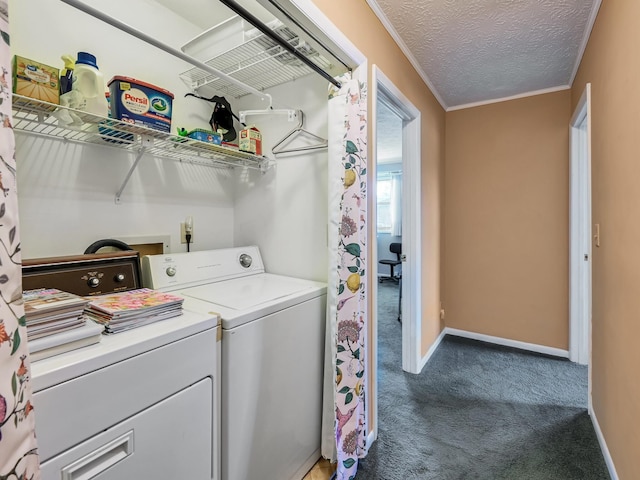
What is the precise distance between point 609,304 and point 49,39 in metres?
2.84

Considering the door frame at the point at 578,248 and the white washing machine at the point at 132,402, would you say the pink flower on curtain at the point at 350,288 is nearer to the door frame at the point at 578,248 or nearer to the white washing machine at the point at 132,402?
the white washing machine at the point at 132,402

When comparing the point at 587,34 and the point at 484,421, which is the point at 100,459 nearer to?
the point at 484,421

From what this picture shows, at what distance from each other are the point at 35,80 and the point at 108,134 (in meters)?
0.29

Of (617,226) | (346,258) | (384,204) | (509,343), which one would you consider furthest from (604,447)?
(384,204)

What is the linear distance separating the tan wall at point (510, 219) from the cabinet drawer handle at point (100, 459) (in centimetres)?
316

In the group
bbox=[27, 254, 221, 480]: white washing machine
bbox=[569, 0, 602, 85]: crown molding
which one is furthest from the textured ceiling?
bbox=[27, 254, 221, 480]: white washing machine

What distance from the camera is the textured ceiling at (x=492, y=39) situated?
1714mm

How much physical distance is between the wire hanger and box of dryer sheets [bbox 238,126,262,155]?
0.12 m

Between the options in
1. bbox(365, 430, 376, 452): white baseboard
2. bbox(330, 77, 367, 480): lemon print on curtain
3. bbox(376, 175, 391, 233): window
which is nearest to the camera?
bbox(330, 77, 367, 480): lemon print on curtain

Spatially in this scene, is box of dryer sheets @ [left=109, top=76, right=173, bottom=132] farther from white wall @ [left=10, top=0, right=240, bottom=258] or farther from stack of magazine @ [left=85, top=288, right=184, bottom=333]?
stack of magazine @ [left=85, top=288, right=184, bottom=333]

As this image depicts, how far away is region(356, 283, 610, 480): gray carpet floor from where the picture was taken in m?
1.55

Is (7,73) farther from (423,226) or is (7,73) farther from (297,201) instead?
(423,226)

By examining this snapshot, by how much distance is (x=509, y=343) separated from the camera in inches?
119

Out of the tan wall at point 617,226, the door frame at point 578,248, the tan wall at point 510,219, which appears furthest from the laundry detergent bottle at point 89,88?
the door frame at point 578,248
